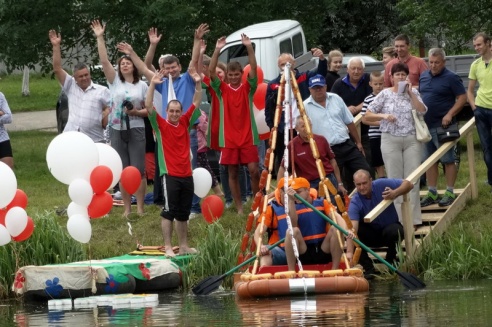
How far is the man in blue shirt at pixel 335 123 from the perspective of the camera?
1653cm

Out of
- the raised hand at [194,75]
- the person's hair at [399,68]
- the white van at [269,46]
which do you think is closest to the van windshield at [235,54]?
the white van at [269,46]

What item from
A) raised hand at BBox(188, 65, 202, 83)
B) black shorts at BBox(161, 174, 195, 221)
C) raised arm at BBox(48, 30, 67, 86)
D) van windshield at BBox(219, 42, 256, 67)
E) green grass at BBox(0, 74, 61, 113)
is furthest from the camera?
green grass at BBox(0, 74, 61, 113)

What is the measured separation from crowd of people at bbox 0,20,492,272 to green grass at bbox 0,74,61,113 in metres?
18.7

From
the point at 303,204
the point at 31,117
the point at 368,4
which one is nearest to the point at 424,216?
the point at 303,204

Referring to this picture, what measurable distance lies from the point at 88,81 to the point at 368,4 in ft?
55.6

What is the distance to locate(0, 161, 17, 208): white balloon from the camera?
1433 centimetres

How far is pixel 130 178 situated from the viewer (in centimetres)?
1597

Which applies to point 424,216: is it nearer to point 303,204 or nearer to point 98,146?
point 303,204

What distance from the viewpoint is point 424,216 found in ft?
55.2

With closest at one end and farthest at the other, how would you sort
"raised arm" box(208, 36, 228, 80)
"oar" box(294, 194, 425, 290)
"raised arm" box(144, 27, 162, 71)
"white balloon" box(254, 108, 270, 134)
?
"oar" box(294, 194, 425, 290) < "raised arm" box(208, 36, 228, 80) < "raised arm" box(144, 27, 162, 71) < "white balloon" box(254, 108, 270, 134)

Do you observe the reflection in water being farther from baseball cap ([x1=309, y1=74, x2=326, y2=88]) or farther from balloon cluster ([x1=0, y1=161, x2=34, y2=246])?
baseball cap ([x1=309, y1=74, x2=326, y2=88])

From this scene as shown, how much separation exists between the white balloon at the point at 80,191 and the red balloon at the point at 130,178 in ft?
5.16

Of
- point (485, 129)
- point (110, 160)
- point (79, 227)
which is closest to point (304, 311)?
point (79, 227)

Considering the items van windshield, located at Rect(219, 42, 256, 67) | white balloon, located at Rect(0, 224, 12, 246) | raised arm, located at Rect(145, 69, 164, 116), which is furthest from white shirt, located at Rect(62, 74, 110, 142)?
van windshield, located at Rect(219, 42, 256, 67)
